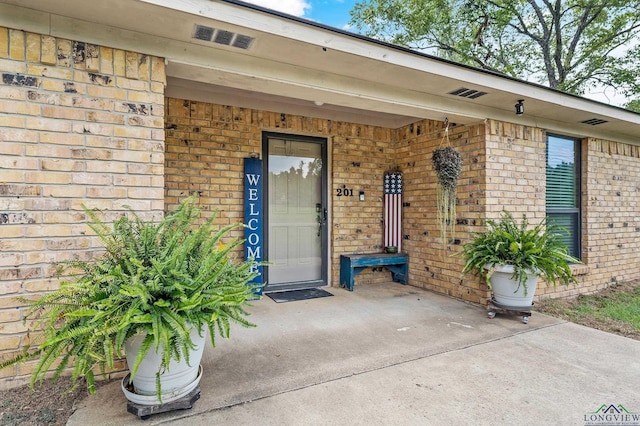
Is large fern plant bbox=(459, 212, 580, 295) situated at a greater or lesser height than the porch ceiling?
lesser

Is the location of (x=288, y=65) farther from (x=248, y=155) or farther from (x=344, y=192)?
(x=344, y=192)

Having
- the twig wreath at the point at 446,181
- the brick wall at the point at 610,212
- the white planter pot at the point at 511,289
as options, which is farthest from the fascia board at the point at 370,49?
the white planter pot at the point at 511,289

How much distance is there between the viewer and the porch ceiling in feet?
6.62

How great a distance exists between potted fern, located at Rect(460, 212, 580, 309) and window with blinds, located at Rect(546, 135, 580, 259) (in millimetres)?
1293

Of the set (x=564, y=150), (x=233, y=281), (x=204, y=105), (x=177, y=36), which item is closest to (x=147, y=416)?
(x=233, y=281)

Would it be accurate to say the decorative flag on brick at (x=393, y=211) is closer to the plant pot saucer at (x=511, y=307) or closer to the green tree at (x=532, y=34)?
the plant pot saucer at (x=511, y=307)

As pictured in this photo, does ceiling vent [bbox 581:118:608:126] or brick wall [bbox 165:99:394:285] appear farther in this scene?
ceiling vent [bbox 581:118:608:126]

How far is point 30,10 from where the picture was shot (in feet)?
6.43

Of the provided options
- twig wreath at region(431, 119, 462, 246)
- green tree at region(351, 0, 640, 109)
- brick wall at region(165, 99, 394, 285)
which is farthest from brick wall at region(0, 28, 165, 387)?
green tree at region(351, 0, 640, 109)

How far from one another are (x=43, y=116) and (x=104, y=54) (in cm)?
55

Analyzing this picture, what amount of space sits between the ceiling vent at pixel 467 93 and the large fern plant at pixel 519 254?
4.32 ft

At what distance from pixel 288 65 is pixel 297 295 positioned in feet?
8.77

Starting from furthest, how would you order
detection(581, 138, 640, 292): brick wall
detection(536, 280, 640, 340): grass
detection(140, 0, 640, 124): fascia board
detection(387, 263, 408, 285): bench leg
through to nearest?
detection(387, 263, 408, 285): bench leg → detection(581, 138, 640, 292): brick wall → detection(536, 280, 640, 340): grass → detection(140, 0, 640, 124): fascia board

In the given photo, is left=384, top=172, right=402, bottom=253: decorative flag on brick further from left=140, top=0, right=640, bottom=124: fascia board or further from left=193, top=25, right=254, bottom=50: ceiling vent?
left=193, top=25, right=254, bottom=50: ceiling vent
